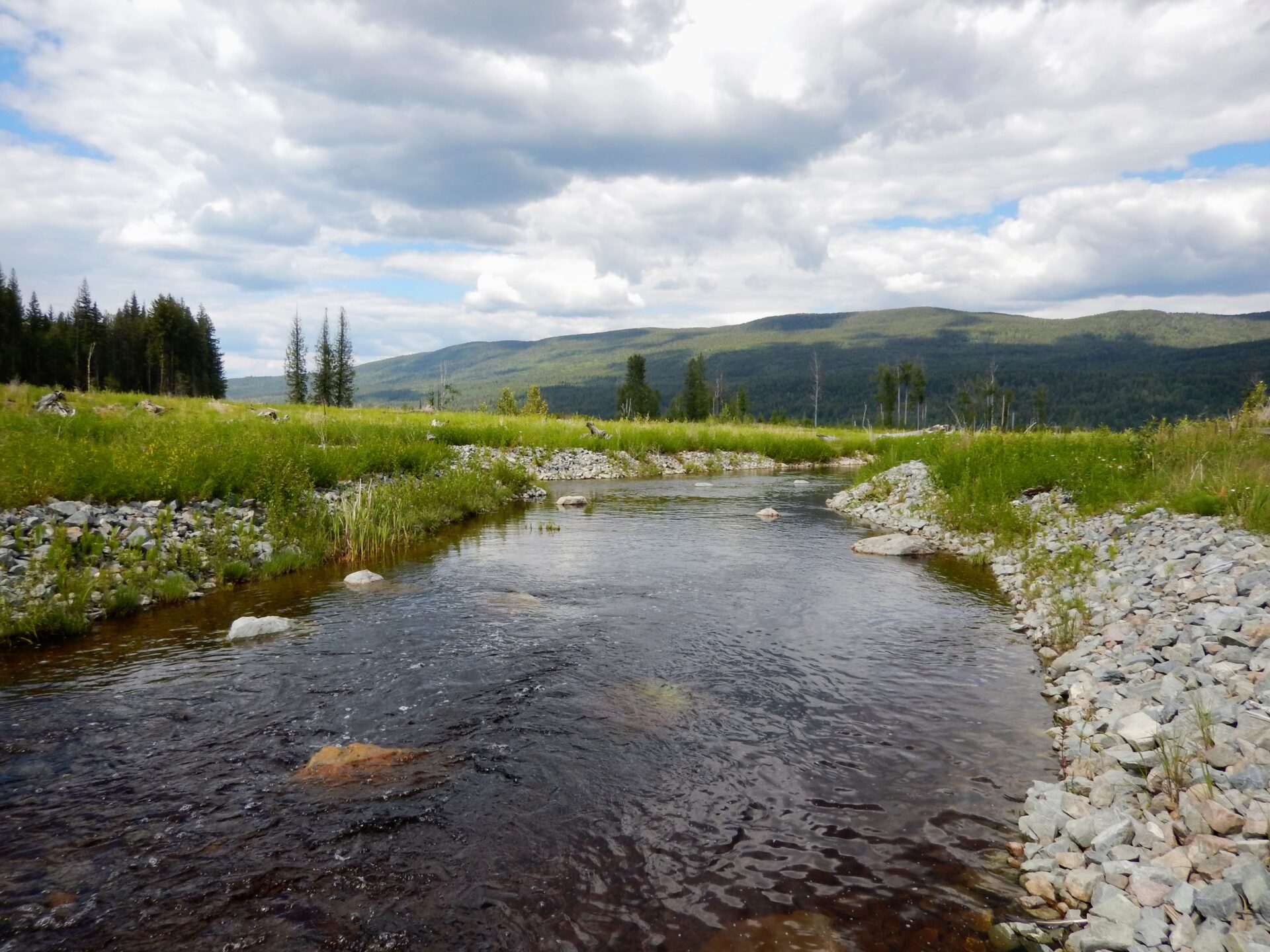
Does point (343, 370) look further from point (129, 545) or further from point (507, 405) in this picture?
point (129, 545)

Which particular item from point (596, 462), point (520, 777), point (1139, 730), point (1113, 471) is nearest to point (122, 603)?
point (520, 777)

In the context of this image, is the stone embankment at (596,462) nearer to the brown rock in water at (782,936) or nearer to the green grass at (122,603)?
→ the green grass at (122,603)

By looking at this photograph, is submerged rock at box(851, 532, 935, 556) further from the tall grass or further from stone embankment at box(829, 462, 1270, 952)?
the tall grass

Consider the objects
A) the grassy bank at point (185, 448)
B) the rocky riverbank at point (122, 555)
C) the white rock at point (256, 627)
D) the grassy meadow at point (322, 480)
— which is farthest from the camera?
the grassy bank at point (185, 448)

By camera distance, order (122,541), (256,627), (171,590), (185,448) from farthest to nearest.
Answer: (185,448), (122,541), (171,590), (256,627)

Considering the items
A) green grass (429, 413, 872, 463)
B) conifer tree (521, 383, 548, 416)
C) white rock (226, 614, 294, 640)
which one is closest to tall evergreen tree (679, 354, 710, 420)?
conifer tree (521, 383, 548, 416)

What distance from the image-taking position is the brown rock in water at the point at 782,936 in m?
4.32

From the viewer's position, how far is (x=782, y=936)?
4418mm

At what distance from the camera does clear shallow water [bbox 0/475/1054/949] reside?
15.1 ft

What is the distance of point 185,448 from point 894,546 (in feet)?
56.3

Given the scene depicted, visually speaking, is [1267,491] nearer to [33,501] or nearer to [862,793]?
[862,793]

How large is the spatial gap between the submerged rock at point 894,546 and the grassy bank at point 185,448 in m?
14.5

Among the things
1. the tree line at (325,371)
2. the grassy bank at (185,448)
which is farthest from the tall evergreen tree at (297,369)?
the grassy bank at (185,448)

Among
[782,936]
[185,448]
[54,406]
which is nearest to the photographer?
[782,936]
